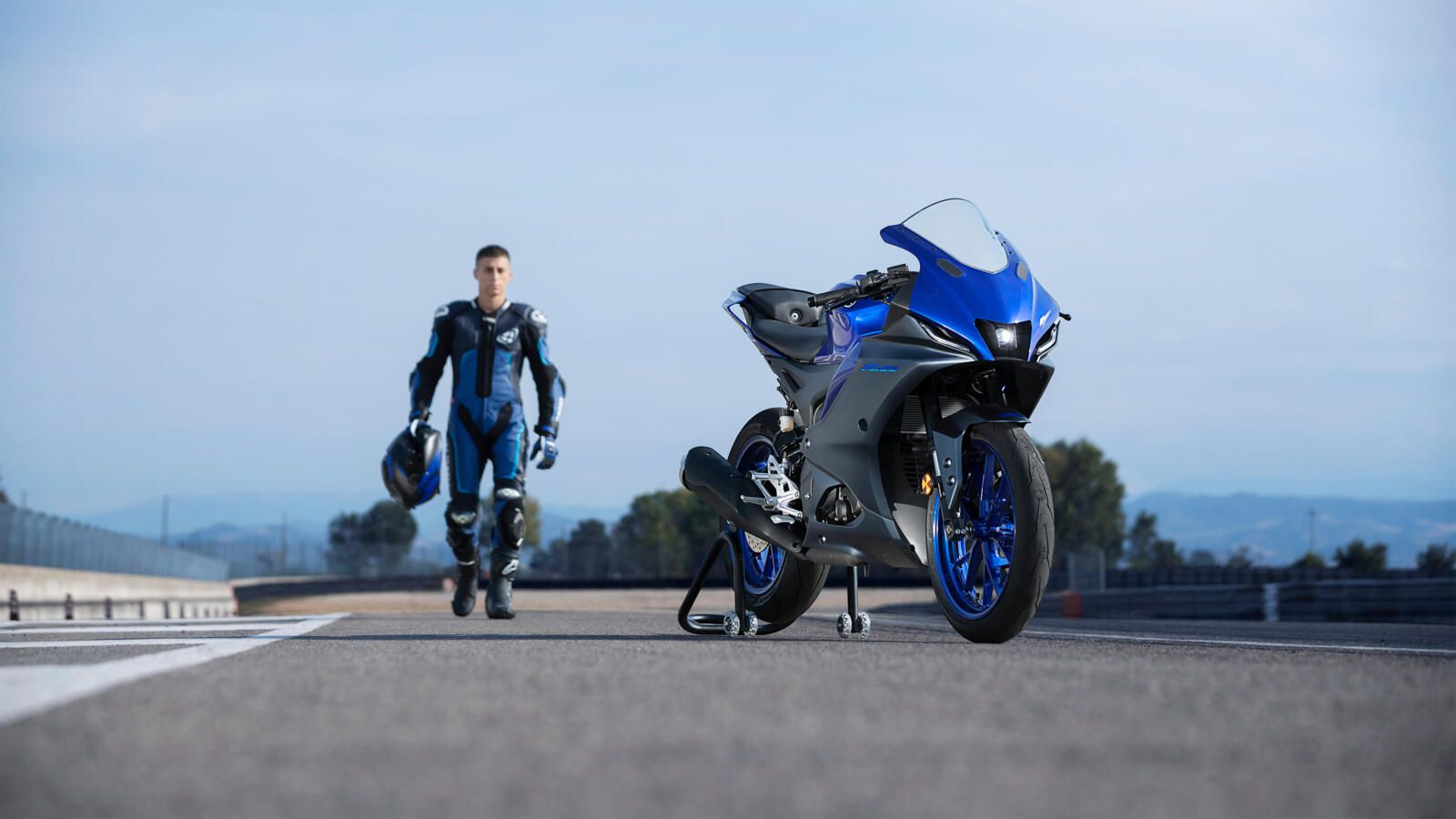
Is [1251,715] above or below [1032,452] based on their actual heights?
below

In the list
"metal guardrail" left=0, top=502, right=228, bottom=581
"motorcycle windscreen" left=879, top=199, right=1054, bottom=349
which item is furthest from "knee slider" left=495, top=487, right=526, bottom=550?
"metal guardrail" left=0, top=502, right=228, bottom=581

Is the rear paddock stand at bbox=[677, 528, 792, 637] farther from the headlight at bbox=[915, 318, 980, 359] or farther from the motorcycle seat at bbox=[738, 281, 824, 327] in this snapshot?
the headlight at bbox=[915, 318, 980, 359]

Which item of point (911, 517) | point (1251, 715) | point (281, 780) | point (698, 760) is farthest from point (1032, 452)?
point (281, 780)

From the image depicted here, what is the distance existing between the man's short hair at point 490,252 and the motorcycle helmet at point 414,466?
133 cm

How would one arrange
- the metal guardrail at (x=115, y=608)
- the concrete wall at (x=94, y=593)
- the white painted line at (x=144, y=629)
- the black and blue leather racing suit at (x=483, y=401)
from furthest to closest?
the concrete wall at (x=94, y=593) < the metal guardrail at (x=115, y=608) < the black and blue leather racing suit at (x=483, y=401) < the white painted line at (x=144, y=629)

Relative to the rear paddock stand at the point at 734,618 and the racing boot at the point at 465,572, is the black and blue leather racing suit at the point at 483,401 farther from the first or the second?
the rear paddock stand at the point at 734,618

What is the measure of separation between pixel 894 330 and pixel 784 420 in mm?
1303

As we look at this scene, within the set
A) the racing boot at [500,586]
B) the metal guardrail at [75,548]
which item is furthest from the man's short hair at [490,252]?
the metal guardrail at [75,548]

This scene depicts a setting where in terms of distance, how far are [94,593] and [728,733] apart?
34362 millimetres

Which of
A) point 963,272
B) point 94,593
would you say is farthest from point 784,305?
point 94,593

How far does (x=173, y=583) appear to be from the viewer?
50.9 m

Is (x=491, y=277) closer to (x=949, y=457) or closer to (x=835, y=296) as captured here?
(x=835, y=296)

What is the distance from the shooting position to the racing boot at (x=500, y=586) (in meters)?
11.3

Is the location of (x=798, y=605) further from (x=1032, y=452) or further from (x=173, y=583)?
(x=173, y=583)
